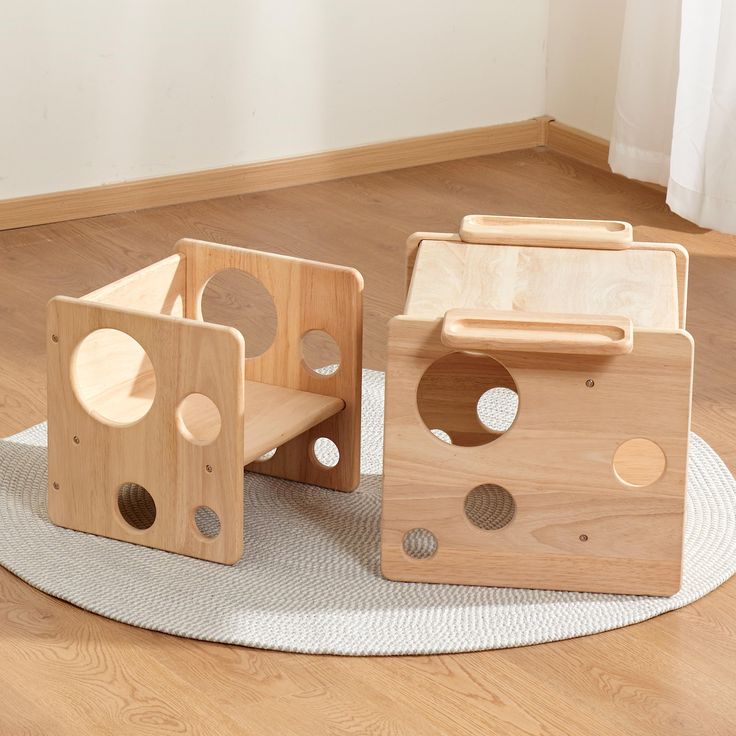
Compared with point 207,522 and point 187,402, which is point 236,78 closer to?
point 187,402

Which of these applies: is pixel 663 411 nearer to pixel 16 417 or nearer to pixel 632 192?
pixel 16 417

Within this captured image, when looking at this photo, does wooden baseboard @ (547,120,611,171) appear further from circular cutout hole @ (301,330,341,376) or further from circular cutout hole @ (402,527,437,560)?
circular cutout hole @ (402,527,437,560)

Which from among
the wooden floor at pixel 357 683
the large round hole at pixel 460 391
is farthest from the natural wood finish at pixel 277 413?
the wooden floor at pixel 357 683

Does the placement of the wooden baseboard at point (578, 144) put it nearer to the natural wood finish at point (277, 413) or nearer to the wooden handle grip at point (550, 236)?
the wooden handle grip at point (550, 236)

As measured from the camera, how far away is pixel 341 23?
2.62 m

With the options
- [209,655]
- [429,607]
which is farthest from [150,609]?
[429,607]

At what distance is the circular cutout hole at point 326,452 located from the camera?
154cm

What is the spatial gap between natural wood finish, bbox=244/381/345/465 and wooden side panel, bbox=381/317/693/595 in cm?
16

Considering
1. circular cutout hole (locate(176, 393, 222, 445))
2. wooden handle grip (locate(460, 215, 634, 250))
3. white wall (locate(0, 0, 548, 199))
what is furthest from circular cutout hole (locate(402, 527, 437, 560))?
white wall (locate(0, 0, 548, 199))

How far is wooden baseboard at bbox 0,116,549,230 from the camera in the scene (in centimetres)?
241

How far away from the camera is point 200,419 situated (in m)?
→ 1.42

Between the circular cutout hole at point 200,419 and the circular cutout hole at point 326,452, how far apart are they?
5.9 inches

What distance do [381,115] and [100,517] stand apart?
5.17 feet

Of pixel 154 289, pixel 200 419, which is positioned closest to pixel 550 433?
pixel 200 419
